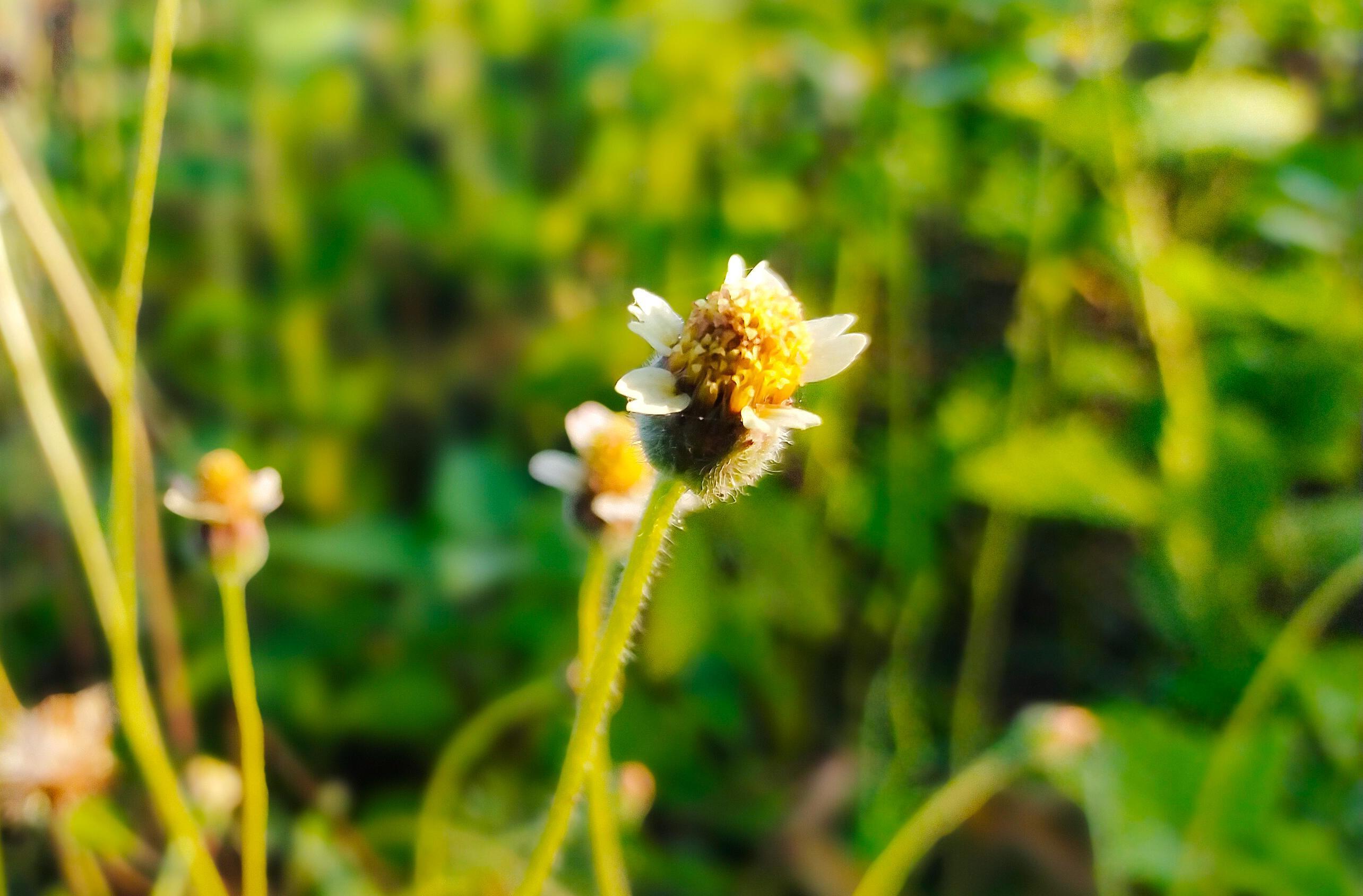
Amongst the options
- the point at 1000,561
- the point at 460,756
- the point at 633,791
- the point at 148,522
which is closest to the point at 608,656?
the point at 633,791

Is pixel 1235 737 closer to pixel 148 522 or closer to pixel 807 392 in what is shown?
pixel 807 392

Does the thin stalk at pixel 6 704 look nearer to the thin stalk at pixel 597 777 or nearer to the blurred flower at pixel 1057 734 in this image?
the thin stalk at pixel 597 777

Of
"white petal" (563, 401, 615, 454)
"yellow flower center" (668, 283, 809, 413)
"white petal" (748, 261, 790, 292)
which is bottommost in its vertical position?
"white petal" (563, 401, 615, 454)

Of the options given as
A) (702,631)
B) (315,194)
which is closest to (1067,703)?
(702,631)

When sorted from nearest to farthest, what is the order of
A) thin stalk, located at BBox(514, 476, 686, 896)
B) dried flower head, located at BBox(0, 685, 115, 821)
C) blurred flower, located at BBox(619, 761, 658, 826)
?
thin stalk, located at BBox(514, 476, 686, 896) < dried flower head, located at BBox(0, 685, 115, 821) < blurred flower, located at BBox(619, 761, 658, 826)

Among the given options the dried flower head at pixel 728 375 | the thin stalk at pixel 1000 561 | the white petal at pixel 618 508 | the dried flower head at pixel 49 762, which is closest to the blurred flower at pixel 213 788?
the dried flower head at pixel 49 762

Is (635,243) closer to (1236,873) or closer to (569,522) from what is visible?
(569,522)

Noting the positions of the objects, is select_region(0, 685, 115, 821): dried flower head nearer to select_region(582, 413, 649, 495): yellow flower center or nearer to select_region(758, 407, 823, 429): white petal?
select_region(582, 413, 649, 495): yellow flower center

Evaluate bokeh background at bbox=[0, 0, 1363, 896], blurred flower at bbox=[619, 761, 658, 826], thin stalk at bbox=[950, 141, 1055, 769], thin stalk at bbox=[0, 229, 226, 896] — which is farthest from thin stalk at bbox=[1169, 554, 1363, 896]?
thin stalk at bbox=[0, 229, 226, 896]
